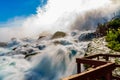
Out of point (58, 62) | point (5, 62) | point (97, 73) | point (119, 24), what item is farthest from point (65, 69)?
point (97, 73)

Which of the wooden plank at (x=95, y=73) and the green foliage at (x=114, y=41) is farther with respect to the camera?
the green foliage at (x=114, y=41)

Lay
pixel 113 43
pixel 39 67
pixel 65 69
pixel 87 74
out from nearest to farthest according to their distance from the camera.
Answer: pixel 87 74, pixel 113 43, pixel 65 69, pixel 39 67

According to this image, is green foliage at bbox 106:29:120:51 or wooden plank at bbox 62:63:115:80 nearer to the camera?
wooden plank at bbox 62:63:115:80

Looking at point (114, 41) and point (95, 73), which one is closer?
point (95, 73)

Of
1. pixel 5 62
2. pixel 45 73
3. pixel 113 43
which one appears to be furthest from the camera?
pixel 5 62

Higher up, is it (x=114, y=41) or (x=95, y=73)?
(x=114, y=41)

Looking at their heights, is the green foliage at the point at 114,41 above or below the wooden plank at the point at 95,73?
above

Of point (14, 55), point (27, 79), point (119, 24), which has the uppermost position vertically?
point (119, 24)

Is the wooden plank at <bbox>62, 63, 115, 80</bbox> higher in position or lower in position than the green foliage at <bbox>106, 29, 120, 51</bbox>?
lower

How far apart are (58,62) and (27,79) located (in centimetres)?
331

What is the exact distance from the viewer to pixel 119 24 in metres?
24.4

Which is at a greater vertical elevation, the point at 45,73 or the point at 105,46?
the point at 105,46

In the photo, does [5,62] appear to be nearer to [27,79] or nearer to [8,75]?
[8,75]

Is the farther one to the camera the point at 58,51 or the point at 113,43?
the point at 58,51
